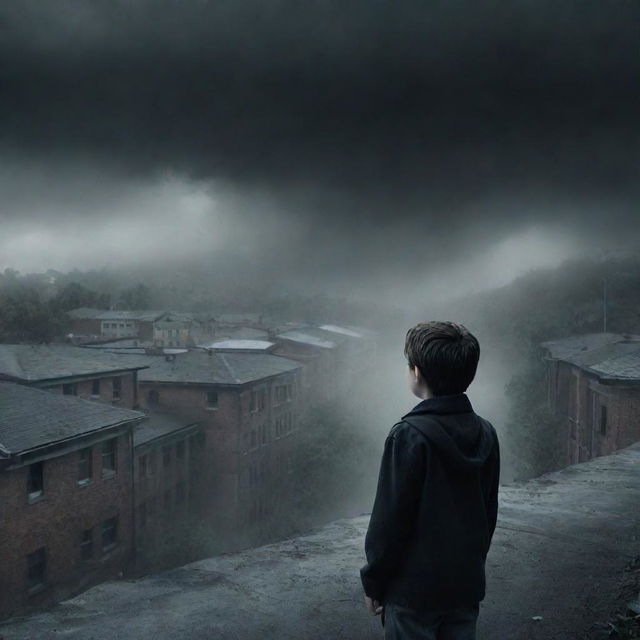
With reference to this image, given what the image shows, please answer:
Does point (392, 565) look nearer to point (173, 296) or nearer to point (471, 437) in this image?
point (471, 437)

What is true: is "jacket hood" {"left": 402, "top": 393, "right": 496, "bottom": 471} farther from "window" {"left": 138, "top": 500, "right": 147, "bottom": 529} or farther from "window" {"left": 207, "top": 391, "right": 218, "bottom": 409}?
"window" {"left": 207, "top": 391, "right": 218, "bottom": 409}

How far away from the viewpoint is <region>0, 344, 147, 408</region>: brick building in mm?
25906

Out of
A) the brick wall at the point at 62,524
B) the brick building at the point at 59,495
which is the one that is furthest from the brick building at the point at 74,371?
the brick wall at the point at 62,524

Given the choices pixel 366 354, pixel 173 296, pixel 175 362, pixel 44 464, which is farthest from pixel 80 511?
pixel 173 296

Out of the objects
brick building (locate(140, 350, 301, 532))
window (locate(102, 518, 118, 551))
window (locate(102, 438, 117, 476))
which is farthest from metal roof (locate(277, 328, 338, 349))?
window (locate(102, 518, 118, 551))

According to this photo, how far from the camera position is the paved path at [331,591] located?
6375mm

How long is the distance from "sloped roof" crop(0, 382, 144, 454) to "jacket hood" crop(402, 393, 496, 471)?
16645 mm

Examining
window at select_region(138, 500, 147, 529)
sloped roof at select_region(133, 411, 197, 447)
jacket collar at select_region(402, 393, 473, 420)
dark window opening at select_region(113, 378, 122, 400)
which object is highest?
jacket collar at select_region(402, 393, 473, 420)

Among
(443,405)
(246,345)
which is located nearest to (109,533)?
(443,405)

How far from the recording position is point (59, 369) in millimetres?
27375

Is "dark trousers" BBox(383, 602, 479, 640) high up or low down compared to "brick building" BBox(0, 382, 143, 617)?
up

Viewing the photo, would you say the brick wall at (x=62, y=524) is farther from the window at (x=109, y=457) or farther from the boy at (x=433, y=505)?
the boy at (x=433, y=505)

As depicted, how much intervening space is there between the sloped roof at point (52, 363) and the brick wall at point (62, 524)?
5905mm

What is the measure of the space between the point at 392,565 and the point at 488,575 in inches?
209
